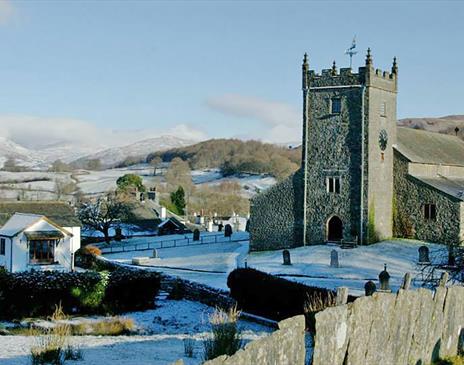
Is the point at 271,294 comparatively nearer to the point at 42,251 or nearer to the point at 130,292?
the point at 130,292

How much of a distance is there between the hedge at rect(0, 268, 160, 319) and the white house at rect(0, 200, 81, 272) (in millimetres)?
12192

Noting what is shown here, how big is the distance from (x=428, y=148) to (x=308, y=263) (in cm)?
1590

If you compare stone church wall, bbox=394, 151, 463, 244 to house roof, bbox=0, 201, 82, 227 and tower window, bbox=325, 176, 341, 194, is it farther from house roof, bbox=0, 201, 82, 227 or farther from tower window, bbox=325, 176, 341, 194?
house roof, bbox=0, 201, 82, 227

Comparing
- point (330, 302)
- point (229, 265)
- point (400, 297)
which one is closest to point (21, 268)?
point (229, 265)

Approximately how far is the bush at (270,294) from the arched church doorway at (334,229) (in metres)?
19.1

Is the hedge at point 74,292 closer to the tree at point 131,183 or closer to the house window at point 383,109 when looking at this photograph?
the house window at point 383,109

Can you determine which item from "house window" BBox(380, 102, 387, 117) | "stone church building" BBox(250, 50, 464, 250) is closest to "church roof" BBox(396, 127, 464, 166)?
"stone church building" BBox(250, 50, 464, 250)

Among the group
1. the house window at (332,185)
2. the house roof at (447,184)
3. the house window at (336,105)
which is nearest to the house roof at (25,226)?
the house window at (332,185)

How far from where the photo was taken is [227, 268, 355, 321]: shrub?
22719 millimetres

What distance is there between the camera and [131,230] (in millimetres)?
64250

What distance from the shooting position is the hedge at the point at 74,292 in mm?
25328

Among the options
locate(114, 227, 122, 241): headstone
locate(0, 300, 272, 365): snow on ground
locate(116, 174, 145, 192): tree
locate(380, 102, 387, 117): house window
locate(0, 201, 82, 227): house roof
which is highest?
locate(380, 102, 387, 117): house window

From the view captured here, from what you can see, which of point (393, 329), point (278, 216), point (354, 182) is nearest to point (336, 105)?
point (354, 182)

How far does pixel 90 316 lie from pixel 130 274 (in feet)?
9.25
